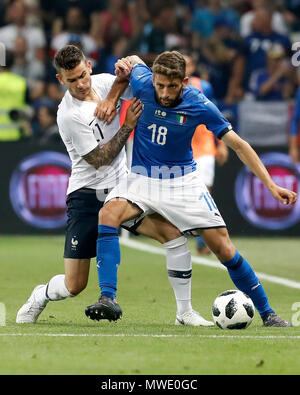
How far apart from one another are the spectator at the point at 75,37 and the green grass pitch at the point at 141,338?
21.0ft

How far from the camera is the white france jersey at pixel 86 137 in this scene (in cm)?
722

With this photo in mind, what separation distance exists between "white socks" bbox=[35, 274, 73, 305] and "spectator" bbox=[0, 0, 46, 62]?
956 cm

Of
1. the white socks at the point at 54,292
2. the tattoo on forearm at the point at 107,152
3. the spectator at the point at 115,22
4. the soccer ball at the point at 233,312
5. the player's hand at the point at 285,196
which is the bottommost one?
the soccer ball at the point at 233,312

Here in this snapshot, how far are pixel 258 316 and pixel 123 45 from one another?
9.33 meters

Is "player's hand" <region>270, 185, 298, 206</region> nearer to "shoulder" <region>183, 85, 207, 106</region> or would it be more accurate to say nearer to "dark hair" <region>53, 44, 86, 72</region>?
"shoulder" <region>183, 85, 207, 106</region>

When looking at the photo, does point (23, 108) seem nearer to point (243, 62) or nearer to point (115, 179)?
point (243, 62)

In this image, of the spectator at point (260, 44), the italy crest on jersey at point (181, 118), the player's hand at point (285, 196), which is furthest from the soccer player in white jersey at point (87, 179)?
the spectator at point (260, 44)

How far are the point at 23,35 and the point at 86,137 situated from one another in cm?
942

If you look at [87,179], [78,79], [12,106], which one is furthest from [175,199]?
[12,106]

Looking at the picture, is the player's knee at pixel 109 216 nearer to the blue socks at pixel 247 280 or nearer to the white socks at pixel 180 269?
the white socks at pixel 180 269

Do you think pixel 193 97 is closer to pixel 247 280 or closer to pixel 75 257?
pixel 247 280

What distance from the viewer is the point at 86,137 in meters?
7.21

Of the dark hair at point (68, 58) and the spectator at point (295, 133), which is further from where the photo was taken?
the spectator at point (295, 133)
